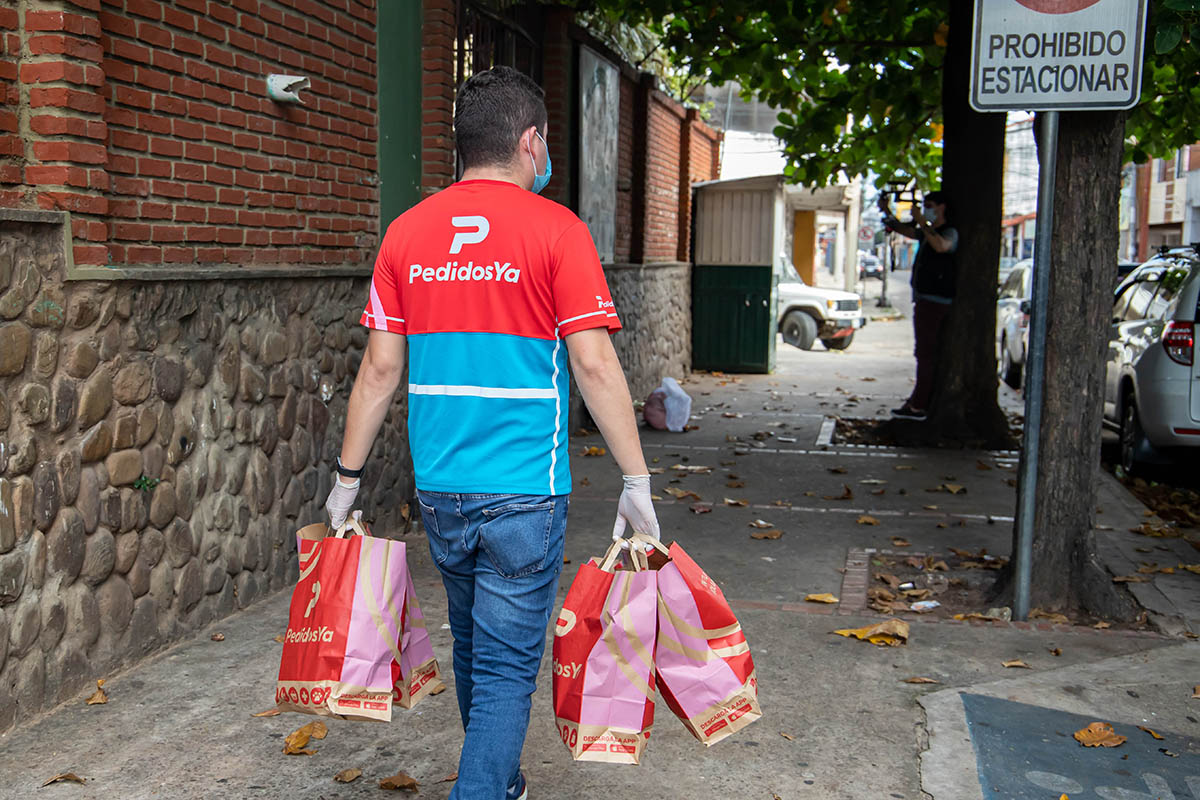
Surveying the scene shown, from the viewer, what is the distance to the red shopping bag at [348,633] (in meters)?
3.04

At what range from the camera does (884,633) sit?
5098mm

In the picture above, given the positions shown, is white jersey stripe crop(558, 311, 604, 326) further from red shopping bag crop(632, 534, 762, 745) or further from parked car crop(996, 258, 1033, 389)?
parked car crop(996, 258, 1033, 389)

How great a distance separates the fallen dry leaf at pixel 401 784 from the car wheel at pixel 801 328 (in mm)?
18355

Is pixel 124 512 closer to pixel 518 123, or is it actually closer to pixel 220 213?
pixel 220 213

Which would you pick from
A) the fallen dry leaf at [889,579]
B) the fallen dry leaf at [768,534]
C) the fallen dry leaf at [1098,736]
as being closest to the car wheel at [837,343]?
the fallen dry leaf at [768,534]

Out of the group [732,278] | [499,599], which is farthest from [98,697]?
[732,278]

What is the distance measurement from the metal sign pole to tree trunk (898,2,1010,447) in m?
4.87

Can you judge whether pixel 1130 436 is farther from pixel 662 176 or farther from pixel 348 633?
pixel 348 633

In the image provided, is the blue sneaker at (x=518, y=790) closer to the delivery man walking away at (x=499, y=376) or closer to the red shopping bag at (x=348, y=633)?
the delivery man walking away at (x=499, y=376)

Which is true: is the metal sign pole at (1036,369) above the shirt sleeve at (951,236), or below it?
below

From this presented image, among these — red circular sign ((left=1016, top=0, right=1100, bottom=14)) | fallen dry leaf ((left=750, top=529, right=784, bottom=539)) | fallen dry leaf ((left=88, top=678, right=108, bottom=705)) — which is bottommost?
fallen dry leaf ((left=88, top=678, right=108, bottom=705))

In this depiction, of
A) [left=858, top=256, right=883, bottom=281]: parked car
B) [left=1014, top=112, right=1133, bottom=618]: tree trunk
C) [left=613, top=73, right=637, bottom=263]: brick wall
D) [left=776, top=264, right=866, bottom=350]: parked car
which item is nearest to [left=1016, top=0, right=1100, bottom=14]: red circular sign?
[left=1014, top=112, right=1133, bottom=618]: tree trunk

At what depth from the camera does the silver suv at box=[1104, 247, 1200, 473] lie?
821cm

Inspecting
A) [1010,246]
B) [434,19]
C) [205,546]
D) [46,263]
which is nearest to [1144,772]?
[205,546]
